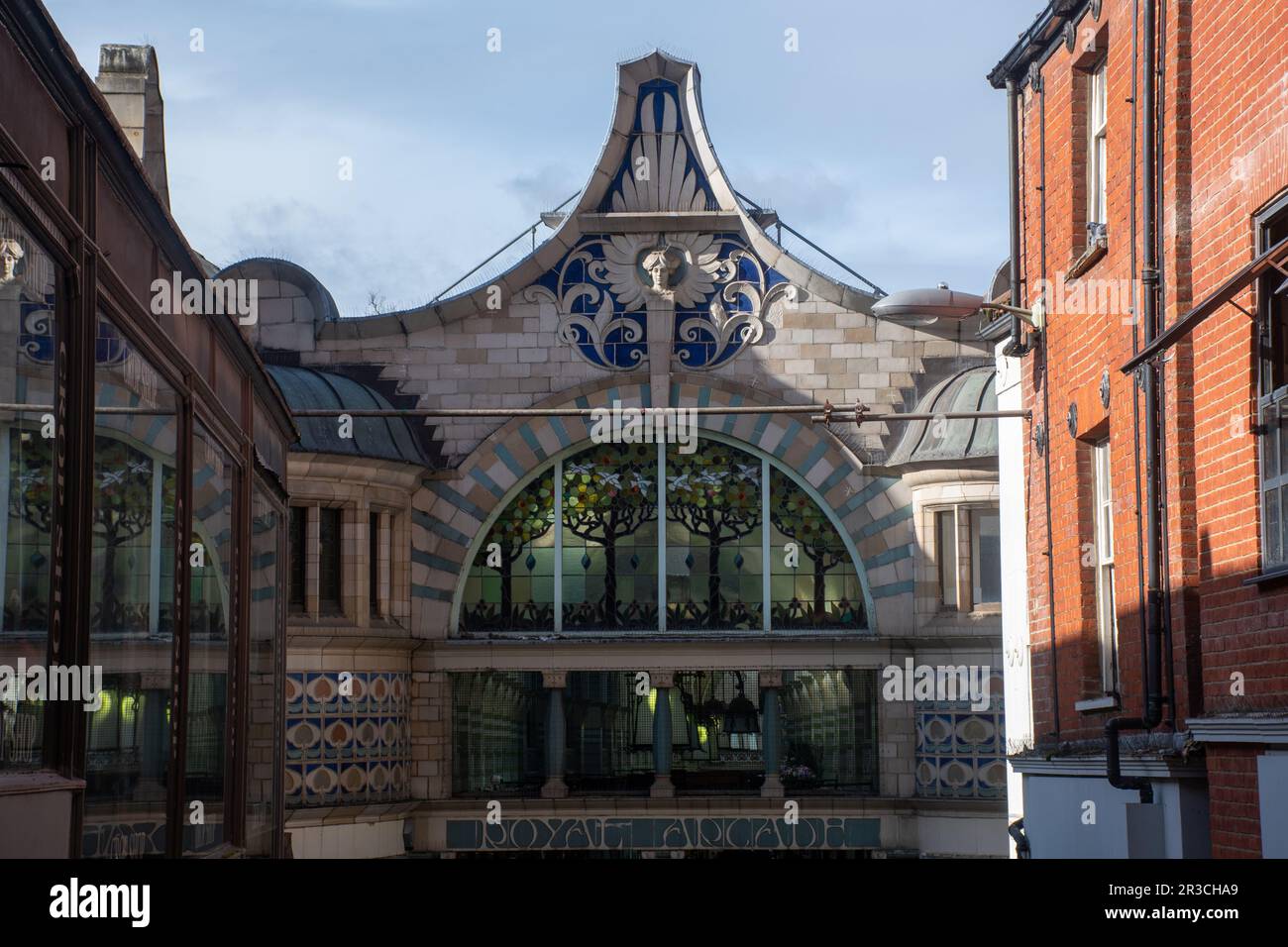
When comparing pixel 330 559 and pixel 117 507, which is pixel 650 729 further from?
pixel 117 507

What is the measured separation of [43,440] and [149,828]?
3.22 metres

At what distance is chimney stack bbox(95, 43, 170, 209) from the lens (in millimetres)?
14633

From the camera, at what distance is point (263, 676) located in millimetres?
15133

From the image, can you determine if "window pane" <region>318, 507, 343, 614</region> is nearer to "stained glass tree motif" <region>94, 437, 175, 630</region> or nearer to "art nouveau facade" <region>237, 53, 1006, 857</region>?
"art nouveau facade" <region>237, 53, 1006, 857</region>

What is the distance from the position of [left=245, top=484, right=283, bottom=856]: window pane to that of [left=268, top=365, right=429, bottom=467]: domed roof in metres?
9.64

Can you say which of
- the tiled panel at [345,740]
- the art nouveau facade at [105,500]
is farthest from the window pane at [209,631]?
the tiled panel at [345,740]

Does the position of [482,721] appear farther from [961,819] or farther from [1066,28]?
[1066,28]

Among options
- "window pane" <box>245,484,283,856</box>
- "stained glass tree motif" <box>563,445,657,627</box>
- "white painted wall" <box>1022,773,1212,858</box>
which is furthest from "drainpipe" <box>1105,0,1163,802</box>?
"stained glass tree motif" <box>563,445,657,627</box>

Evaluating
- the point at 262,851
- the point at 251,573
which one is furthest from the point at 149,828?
the point at 262,851

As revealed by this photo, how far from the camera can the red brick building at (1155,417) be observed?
11203 millimetres

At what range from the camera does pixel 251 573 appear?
562 inches

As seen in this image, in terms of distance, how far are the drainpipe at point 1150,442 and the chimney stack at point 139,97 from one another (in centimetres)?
681
